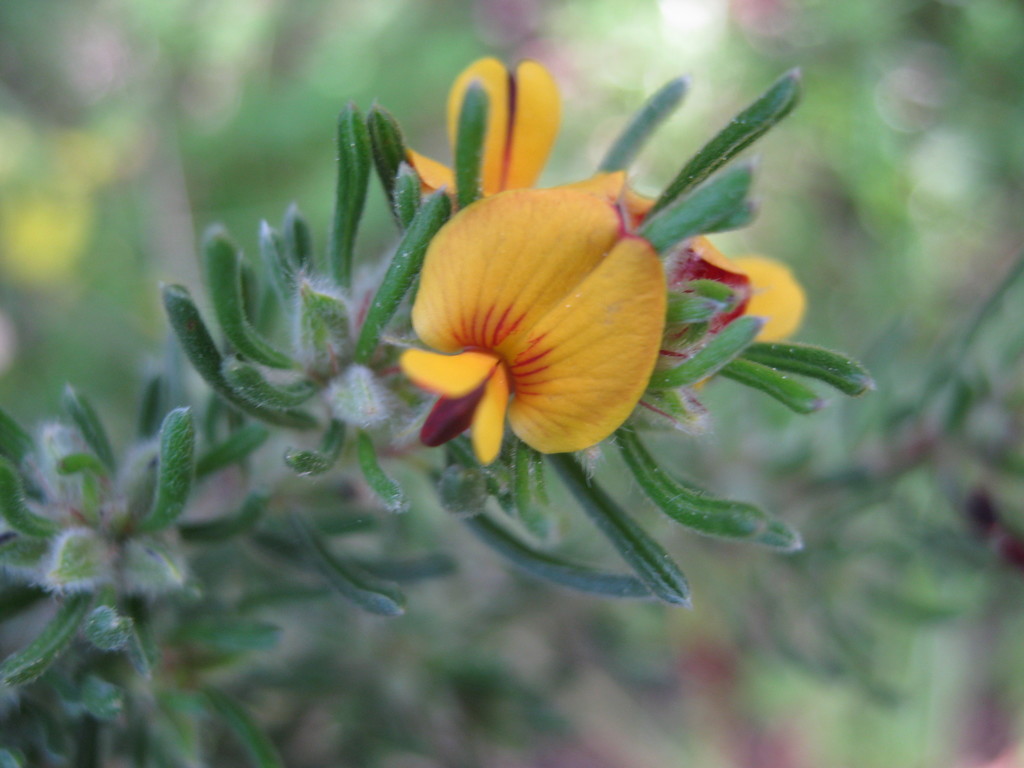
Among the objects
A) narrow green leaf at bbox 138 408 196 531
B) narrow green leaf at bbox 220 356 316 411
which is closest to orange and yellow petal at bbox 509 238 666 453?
narrow green leaf at bbox 220 356 316 411

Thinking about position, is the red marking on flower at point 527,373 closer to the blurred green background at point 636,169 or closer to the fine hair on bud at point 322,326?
the fine hair on bud at point 322,326

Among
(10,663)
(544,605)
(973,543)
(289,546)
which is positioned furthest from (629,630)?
(10,663)

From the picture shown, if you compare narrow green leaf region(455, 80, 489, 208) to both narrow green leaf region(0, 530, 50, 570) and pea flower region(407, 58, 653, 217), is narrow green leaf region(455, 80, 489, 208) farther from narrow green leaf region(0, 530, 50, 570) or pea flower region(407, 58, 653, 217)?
narrow green leaf region(0, 530, 50, 570)

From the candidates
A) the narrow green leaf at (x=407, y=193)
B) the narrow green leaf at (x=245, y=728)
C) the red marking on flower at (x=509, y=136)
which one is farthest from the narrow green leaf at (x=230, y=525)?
the red marking on flower at (x=509, y=136)

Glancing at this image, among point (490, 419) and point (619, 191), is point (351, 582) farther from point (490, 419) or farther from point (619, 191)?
point (619, 191)

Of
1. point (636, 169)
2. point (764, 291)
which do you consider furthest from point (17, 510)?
point (636, 169)

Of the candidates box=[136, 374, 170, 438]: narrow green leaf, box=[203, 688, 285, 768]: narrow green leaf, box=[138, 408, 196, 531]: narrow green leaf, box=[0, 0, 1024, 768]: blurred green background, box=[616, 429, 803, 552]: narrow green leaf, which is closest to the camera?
box=[616, 429, 803, 552]: narrow green leaf
